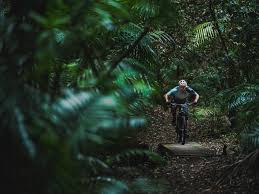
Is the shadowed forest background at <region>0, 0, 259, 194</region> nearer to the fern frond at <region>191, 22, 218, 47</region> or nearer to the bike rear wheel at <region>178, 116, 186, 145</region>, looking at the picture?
the bike rear wheel at <region>178, 116, 186, 145</region>

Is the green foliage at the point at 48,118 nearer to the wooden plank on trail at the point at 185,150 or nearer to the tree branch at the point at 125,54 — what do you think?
the tree branch at the point at 125,54

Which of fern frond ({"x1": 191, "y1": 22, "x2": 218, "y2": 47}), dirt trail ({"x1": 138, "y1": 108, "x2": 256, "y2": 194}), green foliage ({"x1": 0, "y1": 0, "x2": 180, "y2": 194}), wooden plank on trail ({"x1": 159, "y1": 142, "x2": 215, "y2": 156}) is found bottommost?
wooden plank on trail ({"x1": 159, "y1": 142, "x2": 215, "y2": 156})

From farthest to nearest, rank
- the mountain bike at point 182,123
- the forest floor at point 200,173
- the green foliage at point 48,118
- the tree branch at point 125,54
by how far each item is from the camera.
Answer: the mountain bike at point 182,123 < the forest floor at point 200,173 < the tree branch at point 125,54 < the green foliage at point 48,118

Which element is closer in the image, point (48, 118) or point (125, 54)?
point (48, 118)

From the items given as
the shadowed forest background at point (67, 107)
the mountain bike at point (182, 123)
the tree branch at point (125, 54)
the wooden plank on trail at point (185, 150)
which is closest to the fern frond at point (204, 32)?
the mountain bike at point (182, 123)

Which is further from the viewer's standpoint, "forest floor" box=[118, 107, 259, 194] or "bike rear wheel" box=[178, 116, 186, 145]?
"bike rear wheel" box=[178, 116, 186, 145]

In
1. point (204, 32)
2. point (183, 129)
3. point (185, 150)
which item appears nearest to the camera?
point (185, 150)

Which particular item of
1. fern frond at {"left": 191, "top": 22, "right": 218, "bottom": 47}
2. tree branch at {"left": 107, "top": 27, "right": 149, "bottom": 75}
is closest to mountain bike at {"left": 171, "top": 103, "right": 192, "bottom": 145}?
fern frond at {"left": 191, "top": 22, "right": 218, "bottom": 47}

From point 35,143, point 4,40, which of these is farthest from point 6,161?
point 4,40

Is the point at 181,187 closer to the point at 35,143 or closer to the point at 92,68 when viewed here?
the point at 92,68

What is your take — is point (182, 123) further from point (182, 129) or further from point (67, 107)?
point (67, 107)

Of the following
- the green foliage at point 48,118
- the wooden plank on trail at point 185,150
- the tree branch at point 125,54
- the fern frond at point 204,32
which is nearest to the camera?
the green foliage at point 48,118

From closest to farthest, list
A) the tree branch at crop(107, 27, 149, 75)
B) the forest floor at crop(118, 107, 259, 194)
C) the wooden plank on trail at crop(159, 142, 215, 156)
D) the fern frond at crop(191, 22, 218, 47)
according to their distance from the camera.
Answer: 1. the tree branch at crop(107, 27, 149, 75)
2. the forest floor at crop(118, 107, 259, 194)
3. the wooden plank on trail at crop(159, 142, 215, 156)
4. the fern frond at crop(191, 22, 218, 47)

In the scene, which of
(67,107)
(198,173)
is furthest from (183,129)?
(67,107)
